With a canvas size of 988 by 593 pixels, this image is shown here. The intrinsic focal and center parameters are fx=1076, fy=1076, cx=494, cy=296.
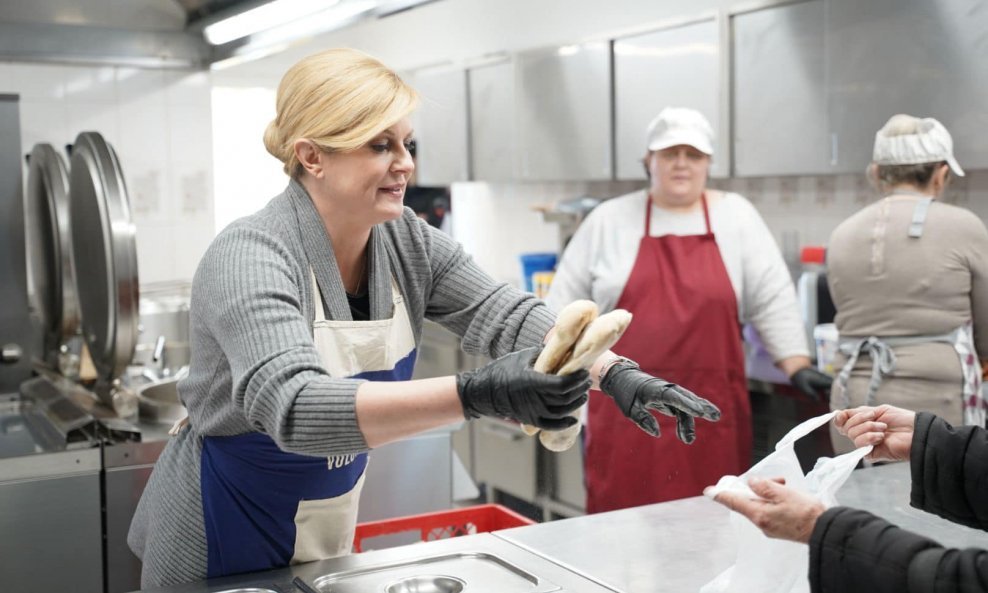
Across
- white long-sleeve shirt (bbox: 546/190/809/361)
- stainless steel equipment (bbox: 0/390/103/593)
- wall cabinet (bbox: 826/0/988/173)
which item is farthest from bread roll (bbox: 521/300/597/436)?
wall cabinet (bbox: 826/0/988/173)

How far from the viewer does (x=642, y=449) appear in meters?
3.17

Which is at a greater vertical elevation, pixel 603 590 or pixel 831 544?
pixel 831 544

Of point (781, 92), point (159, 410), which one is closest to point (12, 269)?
point (159, 410)

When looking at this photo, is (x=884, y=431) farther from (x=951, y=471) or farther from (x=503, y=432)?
(x=503, y=432)

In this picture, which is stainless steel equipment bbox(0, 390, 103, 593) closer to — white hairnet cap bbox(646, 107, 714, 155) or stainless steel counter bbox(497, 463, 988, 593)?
stainless steel counter bbox(497, 463, 988, 593)

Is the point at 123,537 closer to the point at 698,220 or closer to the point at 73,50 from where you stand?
the point at 698,220

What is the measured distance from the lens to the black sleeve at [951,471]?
4.66 feet

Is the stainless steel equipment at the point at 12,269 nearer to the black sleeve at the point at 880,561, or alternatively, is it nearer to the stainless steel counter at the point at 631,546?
the stainless steel counter at the point at 631,546

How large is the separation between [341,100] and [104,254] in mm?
1474

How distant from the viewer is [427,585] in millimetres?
1581

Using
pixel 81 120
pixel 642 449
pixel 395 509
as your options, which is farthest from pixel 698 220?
pixel 81 120

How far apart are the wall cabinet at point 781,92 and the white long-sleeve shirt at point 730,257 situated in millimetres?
422

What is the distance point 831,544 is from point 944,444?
0.38 meters

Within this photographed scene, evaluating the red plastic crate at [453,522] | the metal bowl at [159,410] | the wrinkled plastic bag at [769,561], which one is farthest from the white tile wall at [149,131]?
the wrinkled plastic bag at [769,561]
